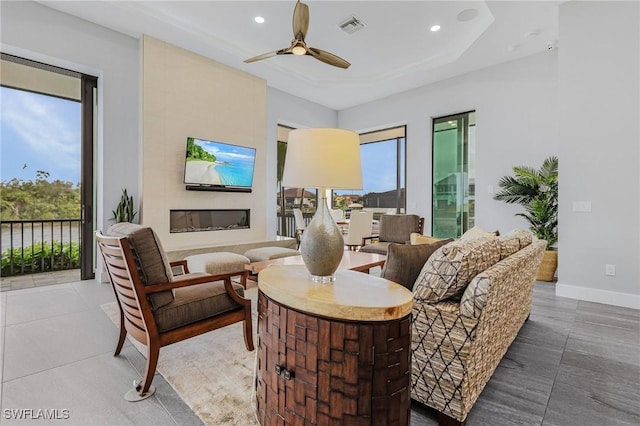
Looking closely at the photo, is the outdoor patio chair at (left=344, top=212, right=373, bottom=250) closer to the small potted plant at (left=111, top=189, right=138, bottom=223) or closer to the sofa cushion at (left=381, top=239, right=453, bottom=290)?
the small potted plant at (left=111, top=189, right=138, bottom=223)

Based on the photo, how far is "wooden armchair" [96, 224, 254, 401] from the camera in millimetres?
1684

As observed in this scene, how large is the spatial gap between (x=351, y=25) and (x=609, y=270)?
4330 mm

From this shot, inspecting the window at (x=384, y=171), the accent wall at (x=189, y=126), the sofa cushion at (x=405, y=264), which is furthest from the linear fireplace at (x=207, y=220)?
the sofa cushion at (x=405, y=264)

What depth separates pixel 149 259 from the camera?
1.72 meters

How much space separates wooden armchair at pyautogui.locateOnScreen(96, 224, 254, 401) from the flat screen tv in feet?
9.70

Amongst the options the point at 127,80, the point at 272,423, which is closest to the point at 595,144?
the point at 272,423

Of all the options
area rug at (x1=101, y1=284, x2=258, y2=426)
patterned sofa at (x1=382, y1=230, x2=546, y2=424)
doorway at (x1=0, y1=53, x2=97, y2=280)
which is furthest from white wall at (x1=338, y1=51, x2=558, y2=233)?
doorway at (x1=0, y1=53, x2=97, y2=280)

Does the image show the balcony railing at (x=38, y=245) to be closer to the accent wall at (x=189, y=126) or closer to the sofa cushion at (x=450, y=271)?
the accent wall at (x=189, y=126)

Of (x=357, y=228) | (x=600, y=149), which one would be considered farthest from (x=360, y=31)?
(x=600, y=149)

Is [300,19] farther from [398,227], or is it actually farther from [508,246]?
[398,227]

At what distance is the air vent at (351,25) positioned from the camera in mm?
4059

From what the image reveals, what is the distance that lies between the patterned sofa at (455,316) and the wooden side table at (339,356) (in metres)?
0.45

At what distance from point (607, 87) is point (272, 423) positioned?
182 inches

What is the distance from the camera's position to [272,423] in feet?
3.93
